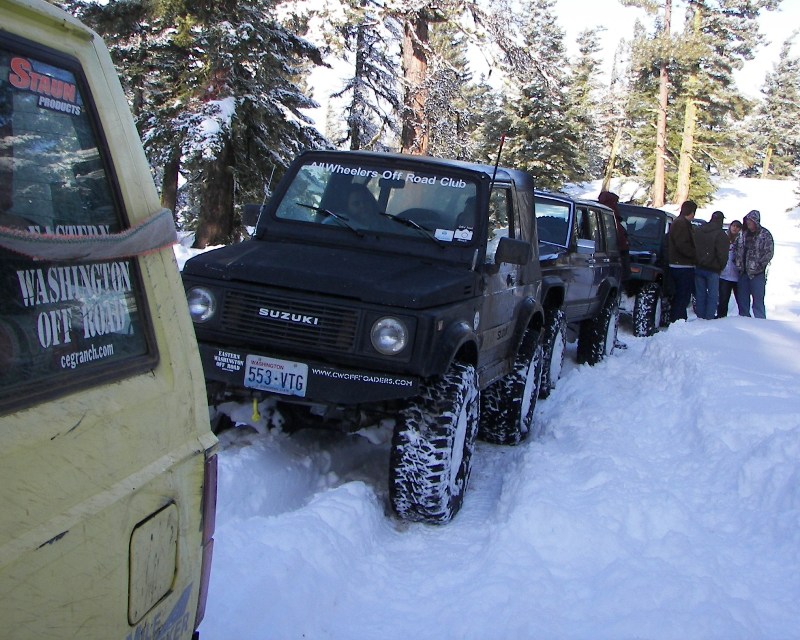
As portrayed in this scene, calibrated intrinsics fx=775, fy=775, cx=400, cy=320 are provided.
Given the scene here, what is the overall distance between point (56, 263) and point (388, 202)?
3.96m

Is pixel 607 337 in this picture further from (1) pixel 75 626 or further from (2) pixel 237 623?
(1) pixel 75 626

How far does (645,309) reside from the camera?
42.3 ft

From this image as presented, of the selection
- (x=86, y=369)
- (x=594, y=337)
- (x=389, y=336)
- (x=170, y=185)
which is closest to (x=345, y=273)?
(x=389, y=336)

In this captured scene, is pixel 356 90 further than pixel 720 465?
Yes

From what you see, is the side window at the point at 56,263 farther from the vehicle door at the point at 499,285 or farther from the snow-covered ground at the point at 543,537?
the vehicle door at the point at 499,285

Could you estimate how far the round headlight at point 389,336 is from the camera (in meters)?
4.23

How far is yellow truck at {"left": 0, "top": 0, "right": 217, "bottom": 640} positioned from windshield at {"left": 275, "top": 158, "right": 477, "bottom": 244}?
3.44 meters

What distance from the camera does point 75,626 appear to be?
4.83 feet

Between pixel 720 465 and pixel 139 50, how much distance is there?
15.9 metres

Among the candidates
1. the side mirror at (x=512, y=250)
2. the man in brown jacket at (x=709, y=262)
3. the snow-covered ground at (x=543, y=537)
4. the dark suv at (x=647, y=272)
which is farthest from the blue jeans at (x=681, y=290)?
the side mirror at (x=512, y=250)

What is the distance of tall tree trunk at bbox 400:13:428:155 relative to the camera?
1806 cm

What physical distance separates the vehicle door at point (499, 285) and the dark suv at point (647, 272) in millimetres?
6686

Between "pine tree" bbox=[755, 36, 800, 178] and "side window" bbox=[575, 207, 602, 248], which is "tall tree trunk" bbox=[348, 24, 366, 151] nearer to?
"side window" bbox=[575, 207, 602, 248]

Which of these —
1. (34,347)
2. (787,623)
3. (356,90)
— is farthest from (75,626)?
(356,90)
